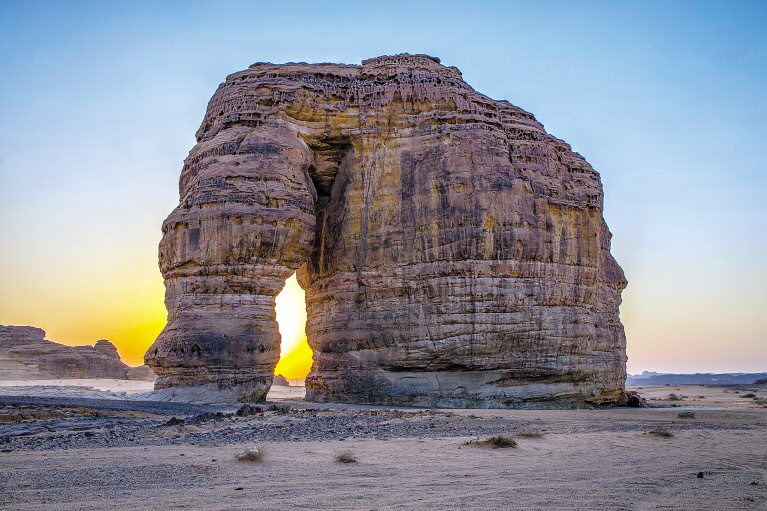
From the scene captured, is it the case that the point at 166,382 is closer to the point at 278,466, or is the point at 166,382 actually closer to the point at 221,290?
the point at 221,290

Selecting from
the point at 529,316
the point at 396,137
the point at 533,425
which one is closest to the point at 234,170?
the point at 396,137

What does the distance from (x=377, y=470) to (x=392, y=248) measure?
19460mm

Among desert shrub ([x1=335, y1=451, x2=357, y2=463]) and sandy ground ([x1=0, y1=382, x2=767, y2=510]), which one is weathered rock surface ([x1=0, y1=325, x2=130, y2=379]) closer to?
sandy ground ([x1=0, y1=382, x2=767, y2=510])

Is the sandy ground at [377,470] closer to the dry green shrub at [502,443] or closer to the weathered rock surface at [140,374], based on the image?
the dry green shrub at [502,443]

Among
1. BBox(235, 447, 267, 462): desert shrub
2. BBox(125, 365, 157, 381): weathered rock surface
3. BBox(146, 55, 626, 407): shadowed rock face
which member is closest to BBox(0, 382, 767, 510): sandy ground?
BBox(235, 447, 267, 462): desert shrub

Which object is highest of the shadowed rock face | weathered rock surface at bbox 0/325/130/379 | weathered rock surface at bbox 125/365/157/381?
the shadowed rock face

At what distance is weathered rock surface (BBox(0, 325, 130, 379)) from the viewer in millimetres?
57156

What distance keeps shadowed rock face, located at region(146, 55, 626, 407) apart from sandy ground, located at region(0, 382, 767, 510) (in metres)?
11.7

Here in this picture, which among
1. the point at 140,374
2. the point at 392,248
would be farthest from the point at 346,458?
the point at 140,374

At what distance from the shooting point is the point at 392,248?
27.9 metres

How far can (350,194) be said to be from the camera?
96.7 ft

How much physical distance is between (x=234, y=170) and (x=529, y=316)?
554 inches

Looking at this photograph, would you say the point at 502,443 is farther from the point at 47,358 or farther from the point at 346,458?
the point at 47,358

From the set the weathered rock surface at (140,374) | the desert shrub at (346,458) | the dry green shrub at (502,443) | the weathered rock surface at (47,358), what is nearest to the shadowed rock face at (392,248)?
the dry green shrub at (502,443)
